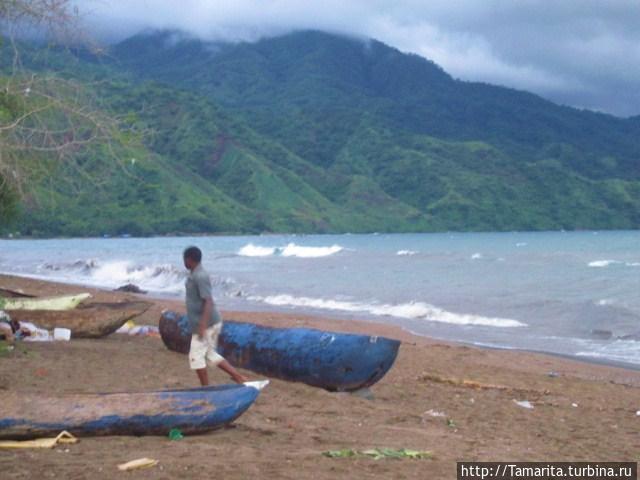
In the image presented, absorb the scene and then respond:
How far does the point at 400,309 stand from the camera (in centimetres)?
2212

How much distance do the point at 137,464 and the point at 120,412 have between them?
3.21 ft

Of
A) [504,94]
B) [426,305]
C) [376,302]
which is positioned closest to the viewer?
[426,305]

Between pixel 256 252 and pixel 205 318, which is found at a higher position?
pixel 205 318

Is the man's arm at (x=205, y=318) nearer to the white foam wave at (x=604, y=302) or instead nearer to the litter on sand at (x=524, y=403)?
the litter on sand at (x=524, y=403)

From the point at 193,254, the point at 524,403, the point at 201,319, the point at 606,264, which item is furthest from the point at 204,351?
the point at 606,264

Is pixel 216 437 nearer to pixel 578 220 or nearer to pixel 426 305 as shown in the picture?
pixel 426 305

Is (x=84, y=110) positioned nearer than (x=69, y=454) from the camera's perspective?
No

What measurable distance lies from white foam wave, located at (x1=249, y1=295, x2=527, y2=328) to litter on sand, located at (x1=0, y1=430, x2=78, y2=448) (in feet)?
49.5

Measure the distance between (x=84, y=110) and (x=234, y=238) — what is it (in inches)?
3289

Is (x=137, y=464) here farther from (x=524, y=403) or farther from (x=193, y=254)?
(x=524, y=403)

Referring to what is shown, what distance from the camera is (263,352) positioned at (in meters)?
9.55

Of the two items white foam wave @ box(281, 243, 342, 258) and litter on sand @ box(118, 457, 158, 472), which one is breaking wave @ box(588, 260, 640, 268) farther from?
litter on sand @ box(118, 457, 158, 472)

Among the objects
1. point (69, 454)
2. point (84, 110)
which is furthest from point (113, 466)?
point (84, 110)

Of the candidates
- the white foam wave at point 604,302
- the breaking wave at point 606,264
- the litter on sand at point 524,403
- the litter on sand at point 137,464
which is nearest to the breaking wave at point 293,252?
the breaking wave at point 606,264
